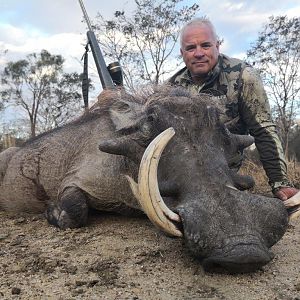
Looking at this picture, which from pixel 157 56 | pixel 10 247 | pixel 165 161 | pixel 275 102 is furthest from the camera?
pixel 275 102

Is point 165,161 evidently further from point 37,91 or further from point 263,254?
point 37,91

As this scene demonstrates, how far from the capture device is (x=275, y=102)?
19.8 metres

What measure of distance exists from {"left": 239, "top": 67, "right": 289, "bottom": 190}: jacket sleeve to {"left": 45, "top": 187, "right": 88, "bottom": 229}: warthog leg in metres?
1.44

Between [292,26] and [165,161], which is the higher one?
[292,26]

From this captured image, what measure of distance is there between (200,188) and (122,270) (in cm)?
57

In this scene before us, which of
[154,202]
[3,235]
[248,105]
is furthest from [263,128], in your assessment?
[3,235]

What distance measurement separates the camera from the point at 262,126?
156 inches

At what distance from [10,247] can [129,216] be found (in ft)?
3.16

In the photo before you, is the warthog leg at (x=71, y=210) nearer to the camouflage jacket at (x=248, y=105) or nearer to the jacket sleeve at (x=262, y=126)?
the camouflage jacket at (x=248, y=105)

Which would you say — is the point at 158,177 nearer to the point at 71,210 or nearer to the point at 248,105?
the point at 71,210

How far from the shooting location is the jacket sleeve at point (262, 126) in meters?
3.77

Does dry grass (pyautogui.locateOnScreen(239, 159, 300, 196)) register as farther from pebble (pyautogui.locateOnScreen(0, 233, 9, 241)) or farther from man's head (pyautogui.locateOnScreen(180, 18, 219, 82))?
pebble (pyautogui.locateOnScreen(0, 233, 9, 241))

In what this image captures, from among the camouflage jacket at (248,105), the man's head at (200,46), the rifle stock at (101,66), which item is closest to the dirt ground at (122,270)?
the camouflage jacket at (248,105)

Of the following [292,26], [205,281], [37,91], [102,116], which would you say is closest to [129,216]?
[102,116]
